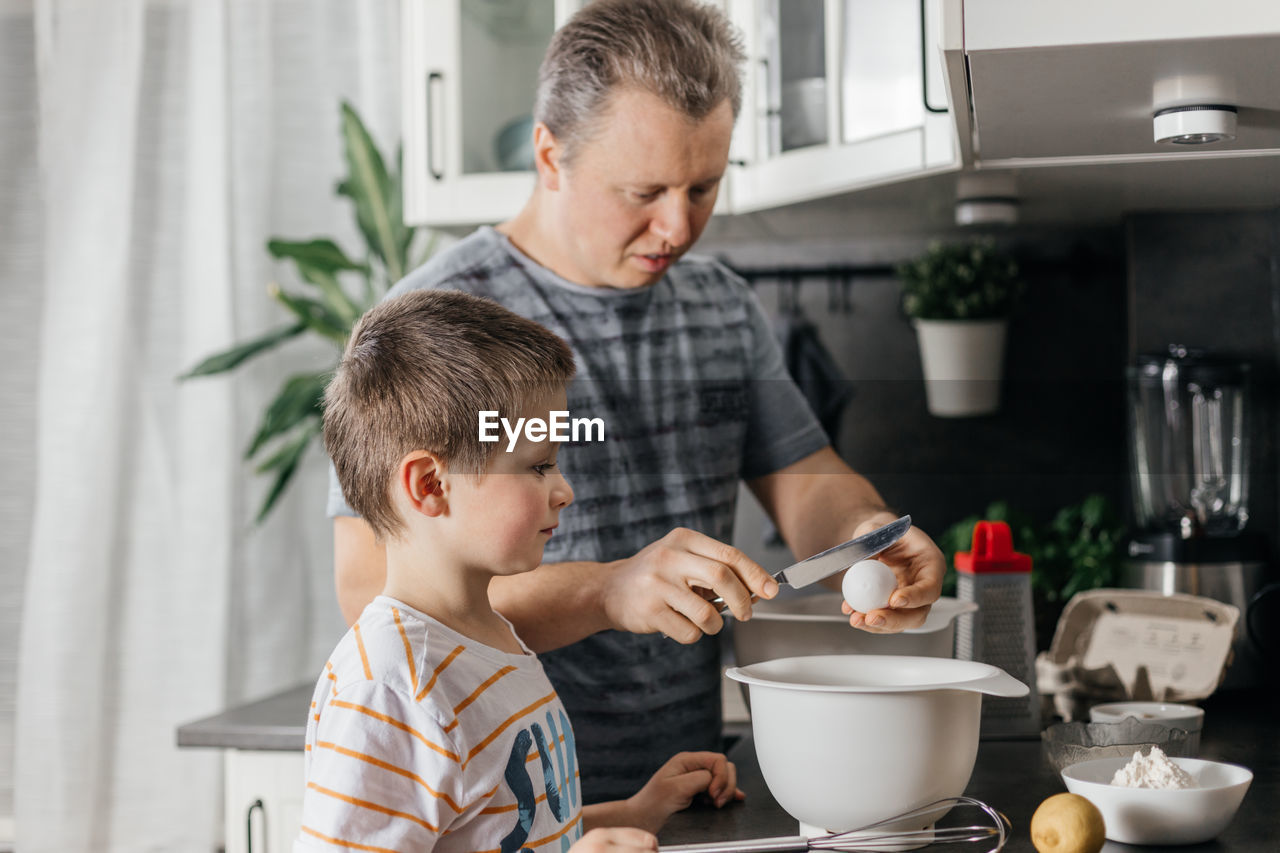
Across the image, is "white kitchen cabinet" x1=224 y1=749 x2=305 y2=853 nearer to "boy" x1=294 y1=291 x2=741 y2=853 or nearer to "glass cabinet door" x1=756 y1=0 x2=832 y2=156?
"boy" x1=294 y1=291 x2=741 y2=853

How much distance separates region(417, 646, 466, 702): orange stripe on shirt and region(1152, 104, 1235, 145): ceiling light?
0.60 meters

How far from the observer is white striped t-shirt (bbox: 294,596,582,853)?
0.52 metres

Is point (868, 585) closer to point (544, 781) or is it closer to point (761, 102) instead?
point (544, 781)

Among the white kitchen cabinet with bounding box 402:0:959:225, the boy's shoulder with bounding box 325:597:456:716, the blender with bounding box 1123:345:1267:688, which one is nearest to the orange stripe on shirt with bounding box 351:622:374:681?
the boy's shoulder with bounding box 325:597:456:716

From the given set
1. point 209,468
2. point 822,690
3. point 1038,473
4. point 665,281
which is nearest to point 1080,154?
point 665,281

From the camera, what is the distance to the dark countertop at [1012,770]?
0.72 meters

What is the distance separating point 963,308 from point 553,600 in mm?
1095

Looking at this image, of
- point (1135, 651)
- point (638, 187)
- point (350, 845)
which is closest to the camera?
point (350, 845)

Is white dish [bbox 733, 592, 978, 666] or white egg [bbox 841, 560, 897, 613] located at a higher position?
white egg [bbox 841, 560, 897, 613]

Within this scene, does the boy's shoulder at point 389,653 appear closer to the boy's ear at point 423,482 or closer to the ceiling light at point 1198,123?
the boy's ear at point 423,482

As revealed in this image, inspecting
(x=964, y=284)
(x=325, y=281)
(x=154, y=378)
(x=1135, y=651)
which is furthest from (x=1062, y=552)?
(x=154, y=378)

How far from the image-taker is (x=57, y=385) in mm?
1895

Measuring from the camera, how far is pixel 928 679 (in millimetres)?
663

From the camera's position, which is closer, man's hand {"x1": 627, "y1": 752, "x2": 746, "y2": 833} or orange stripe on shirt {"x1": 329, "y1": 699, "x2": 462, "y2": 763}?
orange stripe on shirt {"x1": 329, "y1": 699, "x2": 462, "y2": 763}
